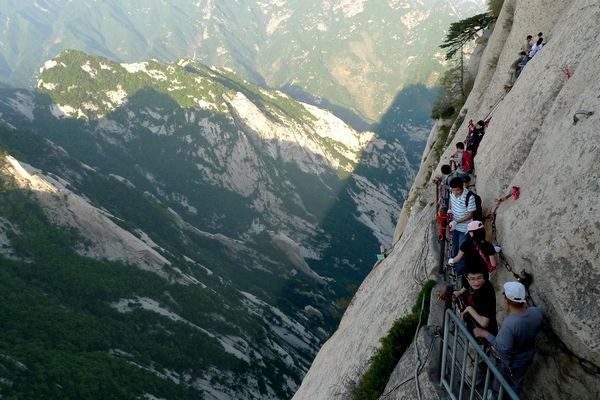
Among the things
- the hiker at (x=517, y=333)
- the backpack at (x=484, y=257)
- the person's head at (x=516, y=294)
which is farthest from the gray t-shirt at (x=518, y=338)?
the backpack at (x=484, y=257)

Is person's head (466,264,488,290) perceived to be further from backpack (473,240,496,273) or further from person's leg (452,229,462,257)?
person's leg (452,229,462,257)

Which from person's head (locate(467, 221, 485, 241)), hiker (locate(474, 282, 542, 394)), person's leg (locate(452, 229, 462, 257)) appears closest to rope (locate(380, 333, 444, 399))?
hiker (locate(474, 282, 542, 394))

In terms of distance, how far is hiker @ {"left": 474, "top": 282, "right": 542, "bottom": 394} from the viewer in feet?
29.4

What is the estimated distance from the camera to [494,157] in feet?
54.0

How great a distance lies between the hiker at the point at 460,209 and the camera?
14031mm

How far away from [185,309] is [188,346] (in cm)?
1169

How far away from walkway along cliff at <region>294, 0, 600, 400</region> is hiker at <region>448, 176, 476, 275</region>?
97cm

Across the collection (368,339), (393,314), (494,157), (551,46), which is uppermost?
(551,46)

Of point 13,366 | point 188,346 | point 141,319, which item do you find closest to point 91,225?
point 141,319

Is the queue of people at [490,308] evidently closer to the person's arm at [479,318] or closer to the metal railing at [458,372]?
the person's arm at [479,318]

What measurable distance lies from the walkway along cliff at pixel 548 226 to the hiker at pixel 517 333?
0.88 m

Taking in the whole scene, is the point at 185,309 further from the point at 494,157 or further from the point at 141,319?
the point at 494,157

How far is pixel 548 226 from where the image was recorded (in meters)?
10.4

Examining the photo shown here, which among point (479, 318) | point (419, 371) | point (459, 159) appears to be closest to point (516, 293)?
point (479, 318)
